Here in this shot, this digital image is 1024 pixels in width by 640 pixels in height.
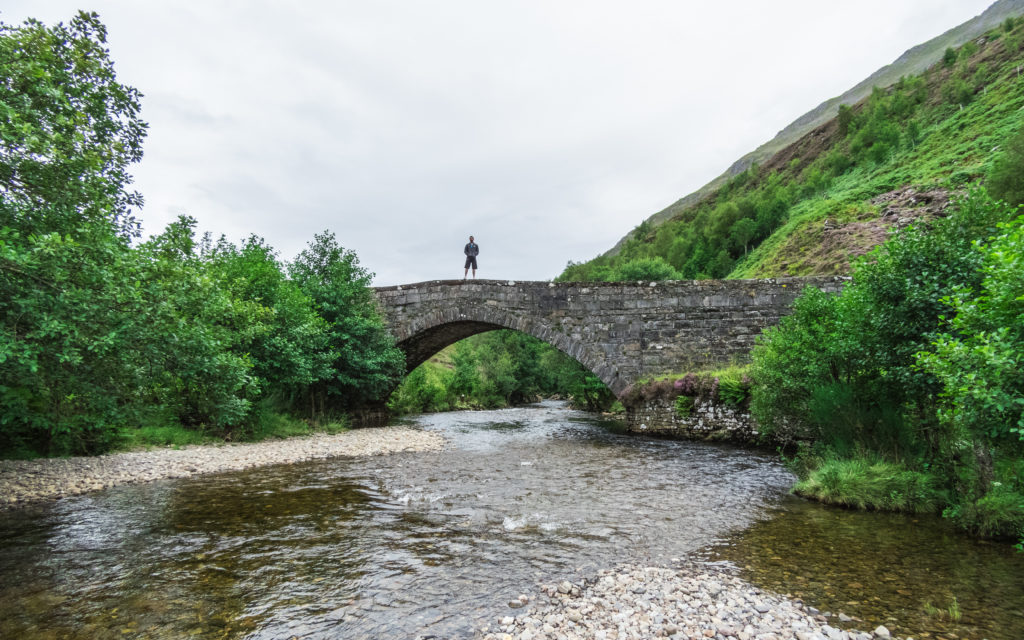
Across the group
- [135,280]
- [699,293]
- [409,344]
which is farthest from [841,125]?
[135,280]

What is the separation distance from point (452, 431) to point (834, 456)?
13.7 meters

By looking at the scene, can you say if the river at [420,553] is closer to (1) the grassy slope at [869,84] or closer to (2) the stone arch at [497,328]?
(2) the stone arch at [497,328]

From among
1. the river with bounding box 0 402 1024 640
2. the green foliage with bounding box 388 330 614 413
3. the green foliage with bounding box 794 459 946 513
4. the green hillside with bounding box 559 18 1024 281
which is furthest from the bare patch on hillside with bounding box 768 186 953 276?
the river with bounding box 0 402 1024 640

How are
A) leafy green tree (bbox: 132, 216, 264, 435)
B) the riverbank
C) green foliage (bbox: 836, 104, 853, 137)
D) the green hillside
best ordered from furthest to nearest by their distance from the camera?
green foliage (bbox: 836, 104, 853, 137)
the green hillside
the riverbank
leafy green tree (bbox: 132, 216, 264, 435)

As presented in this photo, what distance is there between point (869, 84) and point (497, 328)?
172m

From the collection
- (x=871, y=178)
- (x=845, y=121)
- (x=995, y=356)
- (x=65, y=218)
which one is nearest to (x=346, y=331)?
(x=65, y=218)

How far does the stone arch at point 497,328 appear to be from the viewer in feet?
57.9

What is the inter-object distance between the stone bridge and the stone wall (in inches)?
45.3

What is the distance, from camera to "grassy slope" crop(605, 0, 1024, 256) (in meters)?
110

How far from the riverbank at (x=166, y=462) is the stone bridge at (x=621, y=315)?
210 inches

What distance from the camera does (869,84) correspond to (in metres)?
140

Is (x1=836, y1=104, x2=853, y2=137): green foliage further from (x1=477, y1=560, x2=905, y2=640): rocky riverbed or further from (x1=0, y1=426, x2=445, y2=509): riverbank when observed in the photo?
(x1=477, y1=560, x2=905, y2=640): rocky riverbed

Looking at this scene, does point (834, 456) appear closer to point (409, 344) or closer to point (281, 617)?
point (281, 617)

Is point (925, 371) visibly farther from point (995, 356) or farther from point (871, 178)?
point (871, 178)
